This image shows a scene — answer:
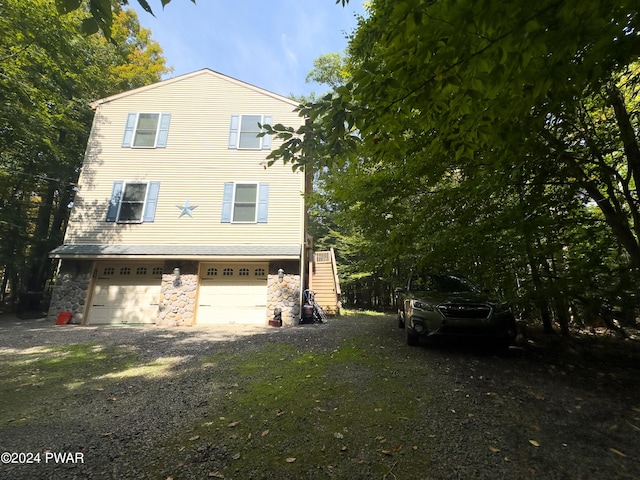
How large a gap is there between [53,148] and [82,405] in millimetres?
12917

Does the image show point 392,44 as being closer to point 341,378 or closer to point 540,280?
point 341,378

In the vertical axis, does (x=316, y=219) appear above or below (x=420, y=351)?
above

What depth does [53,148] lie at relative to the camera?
11.7 m

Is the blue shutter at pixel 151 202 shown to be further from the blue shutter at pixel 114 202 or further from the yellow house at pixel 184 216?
the blue shutter at pixel 114 202

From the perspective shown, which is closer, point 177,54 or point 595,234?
point 595,234

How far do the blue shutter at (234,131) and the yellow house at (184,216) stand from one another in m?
0.04

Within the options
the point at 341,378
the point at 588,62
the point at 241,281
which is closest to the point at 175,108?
the point at 241,281

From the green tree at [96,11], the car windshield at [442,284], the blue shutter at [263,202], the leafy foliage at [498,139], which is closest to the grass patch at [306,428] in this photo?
the leafy foliage at [498,139]

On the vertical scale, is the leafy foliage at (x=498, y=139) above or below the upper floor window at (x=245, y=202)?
below

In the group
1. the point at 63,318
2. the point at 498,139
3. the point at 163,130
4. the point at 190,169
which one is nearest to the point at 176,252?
the point at 190,169

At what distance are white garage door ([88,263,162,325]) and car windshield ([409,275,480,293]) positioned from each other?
871cm

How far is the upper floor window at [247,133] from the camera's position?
36.3 ft

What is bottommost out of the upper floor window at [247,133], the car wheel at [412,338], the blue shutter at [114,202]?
the car wheel at [412,338]

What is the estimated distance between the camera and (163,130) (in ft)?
36.9
